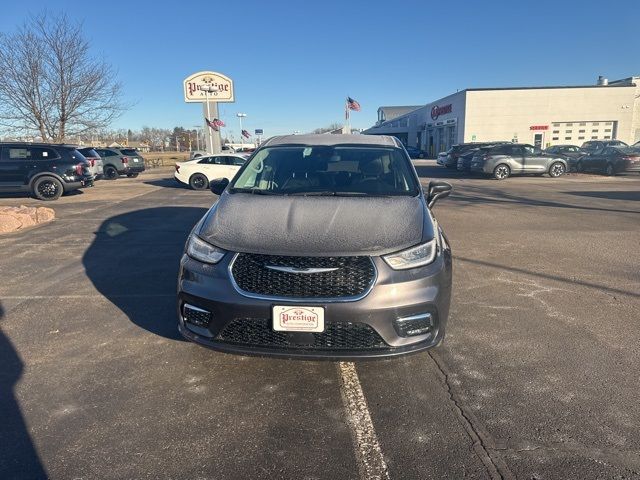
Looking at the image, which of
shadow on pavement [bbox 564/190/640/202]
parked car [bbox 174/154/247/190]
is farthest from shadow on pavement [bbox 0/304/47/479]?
shadow on pavement [bbox 564/190/640/202]

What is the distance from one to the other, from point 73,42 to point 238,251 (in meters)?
26.3

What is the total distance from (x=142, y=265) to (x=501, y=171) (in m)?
19.4

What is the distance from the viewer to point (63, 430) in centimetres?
272

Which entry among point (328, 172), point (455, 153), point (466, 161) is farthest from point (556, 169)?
point (328, 172)

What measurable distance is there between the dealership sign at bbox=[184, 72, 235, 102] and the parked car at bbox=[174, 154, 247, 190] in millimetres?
15094

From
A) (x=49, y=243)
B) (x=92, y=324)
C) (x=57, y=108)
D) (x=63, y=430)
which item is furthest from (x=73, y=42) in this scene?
(x=63, y=430)

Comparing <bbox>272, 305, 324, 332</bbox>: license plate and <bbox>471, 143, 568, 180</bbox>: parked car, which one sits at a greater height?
<bbox>471, 143, 568, 180</bbox>: parked car

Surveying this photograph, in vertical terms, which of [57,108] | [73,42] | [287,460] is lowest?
[287,460]

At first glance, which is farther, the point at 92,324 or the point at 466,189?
the point at 466,189

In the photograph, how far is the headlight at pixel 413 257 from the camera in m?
3.01

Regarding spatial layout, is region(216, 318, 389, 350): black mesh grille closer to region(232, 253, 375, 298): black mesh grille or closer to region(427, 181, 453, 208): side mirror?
region(232, 253, 375, 298): black mesh grille

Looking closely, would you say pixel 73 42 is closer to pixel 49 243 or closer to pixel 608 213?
pixel 49 243

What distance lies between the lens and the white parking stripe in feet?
7.78

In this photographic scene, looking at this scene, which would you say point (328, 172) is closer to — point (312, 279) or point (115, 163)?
point (312, 279)
